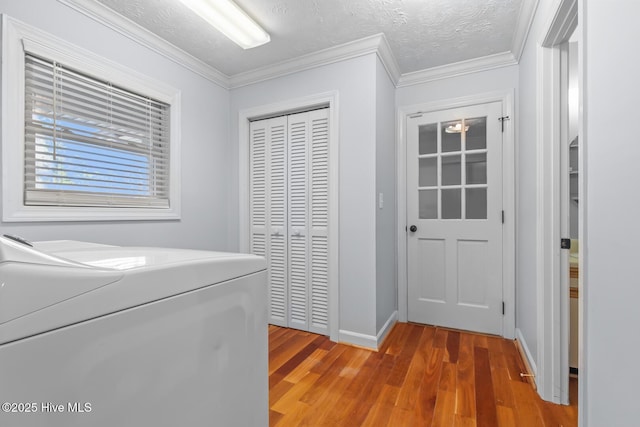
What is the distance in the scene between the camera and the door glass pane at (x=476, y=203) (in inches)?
98.0

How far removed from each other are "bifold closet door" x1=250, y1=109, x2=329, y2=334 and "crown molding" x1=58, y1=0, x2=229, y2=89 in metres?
0.60

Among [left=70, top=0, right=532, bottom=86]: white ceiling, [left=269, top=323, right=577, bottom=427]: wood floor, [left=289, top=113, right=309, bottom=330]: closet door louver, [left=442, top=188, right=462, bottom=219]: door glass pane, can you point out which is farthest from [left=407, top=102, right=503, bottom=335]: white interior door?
[left=289, top=113, right=309, bottom=330]: closet door louver

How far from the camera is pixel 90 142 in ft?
6.06

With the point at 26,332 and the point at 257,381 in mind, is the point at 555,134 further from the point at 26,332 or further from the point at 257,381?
the point at 26,332

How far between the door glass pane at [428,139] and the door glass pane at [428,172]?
8 cm

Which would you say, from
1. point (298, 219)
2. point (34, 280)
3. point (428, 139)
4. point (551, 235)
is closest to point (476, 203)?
point (428, 139)

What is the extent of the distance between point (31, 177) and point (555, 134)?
2.85m

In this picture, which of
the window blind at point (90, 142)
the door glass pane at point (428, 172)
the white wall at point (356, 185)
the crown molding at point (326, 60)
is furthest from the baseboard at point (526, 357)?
the window blind at point (90, 142)

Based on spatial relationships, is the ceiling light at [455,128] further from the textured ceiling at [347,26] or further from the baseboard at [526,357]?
the baseboard at [526,357]

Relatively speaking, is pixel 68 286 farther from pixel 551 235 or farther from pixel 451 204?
pixel 451 204

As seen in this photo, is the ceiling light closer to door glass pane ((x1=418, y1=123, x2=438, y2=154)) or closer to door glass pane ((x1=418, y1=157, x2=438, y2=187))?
door glass pane ((x1=418, y1=123, x2=438, y2=154))

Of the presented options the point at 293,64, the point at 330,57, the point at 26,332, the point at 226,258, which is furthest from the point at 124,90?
the point at 26,332

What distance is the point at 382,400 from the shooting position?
5.27ft

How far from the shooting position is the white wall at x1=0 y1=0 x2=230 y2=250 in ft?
5.29
